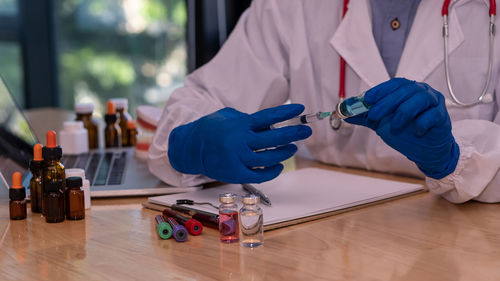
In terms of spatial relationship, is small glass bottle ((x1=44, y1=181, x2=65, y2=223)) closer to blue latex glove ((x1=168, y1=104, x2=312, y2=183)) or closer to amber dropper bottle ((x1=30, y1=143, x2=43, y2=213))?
amber dropper bottle ((x1=30, y1=143, x2=43, y2=213))

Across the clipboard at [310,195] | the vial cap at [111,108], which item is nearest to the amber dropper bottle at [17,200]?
the clipboard at [310,195]

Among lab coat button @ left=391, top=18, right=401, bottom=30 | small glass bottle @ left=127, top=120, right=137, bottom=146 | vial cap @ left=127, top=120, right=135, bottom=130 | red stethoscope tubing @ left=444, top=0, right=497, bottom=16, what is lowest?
small glass bottle @ left=127, top=120, right=137, bottom=146

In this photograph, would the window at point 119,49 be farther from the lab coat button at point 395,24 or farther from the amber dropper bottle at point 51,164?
the amber dropper bottle at point 51,164

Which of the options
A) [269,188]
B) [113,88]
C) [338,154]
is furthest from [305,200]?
[113,88]

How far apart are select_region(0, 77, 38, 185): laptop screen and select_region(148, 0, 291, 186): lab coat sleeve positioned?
0.37m

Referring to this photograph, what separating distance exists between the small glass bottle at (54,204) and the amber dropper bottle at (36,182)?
0.06 metres

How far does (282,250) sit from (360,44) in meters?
0.77

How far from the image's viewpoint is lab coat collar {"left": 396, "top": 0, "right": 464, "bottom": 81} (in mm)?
1329

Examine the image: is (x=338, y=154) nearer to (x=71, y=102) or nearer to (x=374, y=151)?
(x=374, y=151)

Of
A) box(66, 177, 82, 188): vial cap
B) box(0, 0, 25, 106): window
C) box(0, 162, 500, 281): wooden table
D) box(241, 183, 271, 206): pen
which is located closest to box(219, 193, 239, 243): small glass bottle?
box(0, 162, 500, 281): wooden table

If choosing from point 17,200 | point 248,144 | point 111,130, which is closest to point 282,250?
point 248,144

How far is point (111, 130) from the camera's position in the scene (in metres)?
1.89

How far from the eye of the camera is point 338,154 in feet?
5.12

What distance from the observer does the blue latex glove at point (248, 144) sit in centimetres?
110
